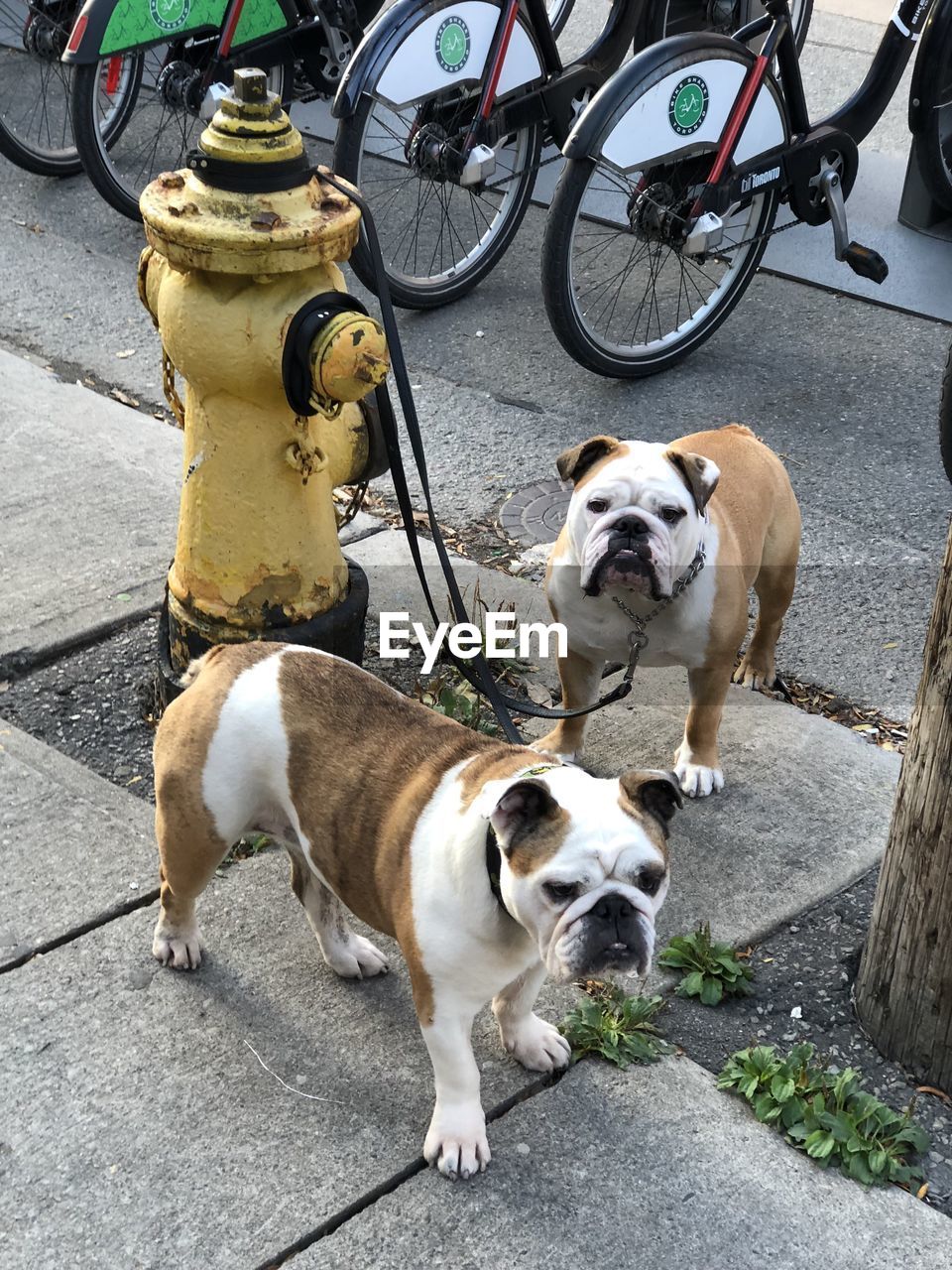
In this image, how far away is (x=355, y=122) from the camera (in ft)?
19.8

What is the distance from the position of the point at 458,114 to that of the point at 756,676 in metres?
3.36

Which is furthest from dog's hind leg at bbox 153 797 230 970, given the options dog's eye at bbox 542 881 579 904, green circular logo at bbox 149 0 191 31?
green circular logo at bbox 149 0 191 31

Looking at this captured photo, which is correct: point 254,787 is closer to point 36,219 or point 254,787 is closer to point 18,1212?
point 18,1212

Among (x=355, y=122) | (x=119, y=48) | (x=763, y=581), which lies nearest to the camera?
(x=763, y=581)

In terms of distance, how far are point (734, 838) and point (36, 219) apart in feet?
18.9

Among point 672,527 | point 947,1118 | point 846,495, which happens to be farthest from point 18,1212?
point 846,495

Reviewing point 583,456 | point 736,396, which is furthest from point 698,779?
point 736,396

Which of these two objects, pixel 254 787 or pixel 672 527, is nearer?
pixel 254 787

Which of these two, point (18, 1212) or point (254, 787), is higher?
point (254, 787)

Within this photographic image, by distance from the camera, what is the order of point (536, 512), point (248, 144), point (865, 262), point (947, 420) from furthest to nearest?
1. point (865, 262)
2. point (536, 512)
3. point (947, 420)
4. point (248, 144)

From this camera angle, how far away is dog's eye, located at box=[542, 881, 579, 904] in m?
2.41

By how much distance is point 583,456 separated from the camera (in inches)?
144

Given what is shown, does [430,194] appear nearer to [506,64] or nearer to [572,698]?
[506,64]

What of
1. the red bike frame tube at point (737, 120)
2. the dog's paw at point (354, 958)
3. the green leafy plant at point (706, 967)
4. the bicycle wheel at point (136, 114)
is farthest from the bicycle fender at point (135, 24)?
the green leafy plant at point (706, 967)
